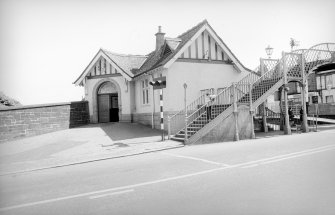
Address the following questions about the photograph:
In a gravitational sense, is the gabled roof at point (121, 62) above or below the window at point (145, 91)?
above

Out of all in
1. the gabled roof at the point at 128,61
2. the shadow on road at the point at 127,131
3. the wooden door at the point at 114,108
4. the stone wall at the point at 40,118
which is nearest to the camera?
the shadow on road at the point at 127,131

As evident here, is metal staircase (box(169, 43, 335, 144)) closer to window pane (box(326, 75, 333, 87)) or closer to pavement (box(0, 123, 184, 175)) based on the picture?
pavement (box(0, 123, 184, 175))

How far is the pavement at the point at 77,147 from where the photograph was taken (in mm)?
9898

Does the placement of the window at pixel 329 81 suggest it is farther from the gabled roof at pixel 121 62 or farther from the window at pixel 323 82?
the gabled roof at pixel 121 62

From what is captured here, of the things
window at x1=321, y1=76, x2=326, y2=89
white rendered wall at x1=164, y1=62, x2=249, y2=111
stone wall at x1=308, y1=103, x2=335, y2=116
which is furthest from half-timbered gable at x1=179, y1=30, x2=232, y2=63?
window at x1=321, y1=76, x2=326, y2=89

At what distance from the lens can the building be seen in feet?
56.0

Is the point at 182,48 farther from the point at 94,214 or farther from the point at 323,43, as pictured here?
the point at 94,214

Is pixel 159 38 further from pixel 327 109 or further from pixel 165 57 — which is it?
pixel 327 109

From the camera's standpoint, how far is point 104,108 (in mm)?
21984

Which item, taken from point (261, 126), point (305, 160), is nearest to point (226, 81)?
point (261, 126)

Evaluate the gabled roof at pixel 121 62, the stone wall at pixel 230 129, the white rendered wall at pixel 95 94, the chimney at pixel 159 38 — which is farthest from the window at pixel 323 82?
the white rendered wall at pixel 95 94

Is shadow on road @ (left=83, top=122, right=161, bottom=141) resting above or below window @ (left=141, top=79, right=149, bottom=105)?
below

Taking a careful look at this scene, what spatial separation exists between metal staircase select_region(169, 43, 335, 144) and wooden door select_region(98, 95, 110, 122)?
755 centimetres

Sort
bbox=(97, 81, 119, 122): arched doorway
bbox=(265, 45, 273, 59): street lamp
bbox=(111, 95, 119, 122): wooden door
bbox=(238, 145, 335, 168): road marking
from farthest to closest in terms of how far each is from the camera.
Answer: bbox=(111, 95, 119, 122): wooden door → bbox=(97, 81, 119, 122): arched doorway → bbox=(265, 45, 273, 59): street lamp → bbox=(238, 145, 335, 168): road marking
